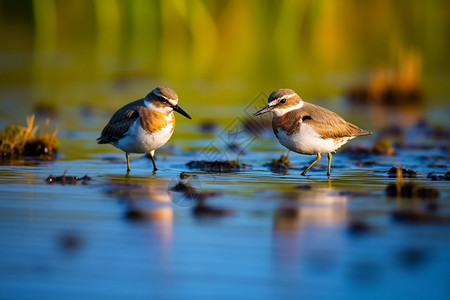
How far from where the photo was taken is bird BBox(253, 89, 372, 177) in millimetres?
11094

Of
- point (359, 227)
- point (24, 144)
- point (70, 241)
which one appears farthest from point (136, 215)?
point (24, 144)

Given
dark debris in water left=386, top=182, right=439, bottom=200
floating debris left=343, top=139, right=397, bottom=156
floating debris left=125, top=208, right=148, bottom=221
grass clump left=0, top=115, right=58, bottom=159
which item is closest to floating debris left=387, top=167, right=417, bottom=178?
dark debris in water left=386, top=182, right=439, bottom=200

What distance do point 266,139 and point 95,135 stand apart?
3831mm

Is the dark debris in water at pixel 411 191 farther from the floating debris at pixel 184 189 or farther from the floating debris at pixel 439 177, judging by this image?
the floating debris at pixel 184 189

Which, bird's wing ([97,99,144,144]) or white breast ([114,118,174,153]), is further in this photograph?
bird's wing ([97,99,144,144])

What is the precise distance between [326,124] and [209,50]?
25228 millimetres

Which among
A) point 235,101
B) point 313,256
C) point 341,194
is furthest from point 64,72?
point 313,256

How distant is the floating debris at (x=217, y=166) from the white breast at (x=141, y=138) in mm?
784

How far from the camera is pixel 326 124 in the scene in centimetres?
1128

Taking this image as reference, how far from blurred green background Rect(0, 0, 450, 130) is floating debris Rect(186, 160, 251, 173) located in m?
6.74

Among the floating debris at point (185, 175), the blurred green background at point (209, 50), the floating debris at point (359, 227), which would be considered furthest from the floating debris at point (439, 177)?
the blurred green background at point (209, 50)

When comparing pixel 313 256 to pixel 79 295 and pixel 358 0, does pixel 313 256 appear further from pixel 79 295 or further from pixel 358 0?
pixel 358 0

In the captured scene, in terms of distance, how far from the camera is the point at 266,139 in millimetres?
16688

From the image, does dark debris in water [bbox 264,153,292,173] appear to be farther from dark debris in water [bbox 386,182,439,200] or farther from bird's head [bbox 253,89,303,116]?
dark debris in water [bbox 386,182,439,200]
